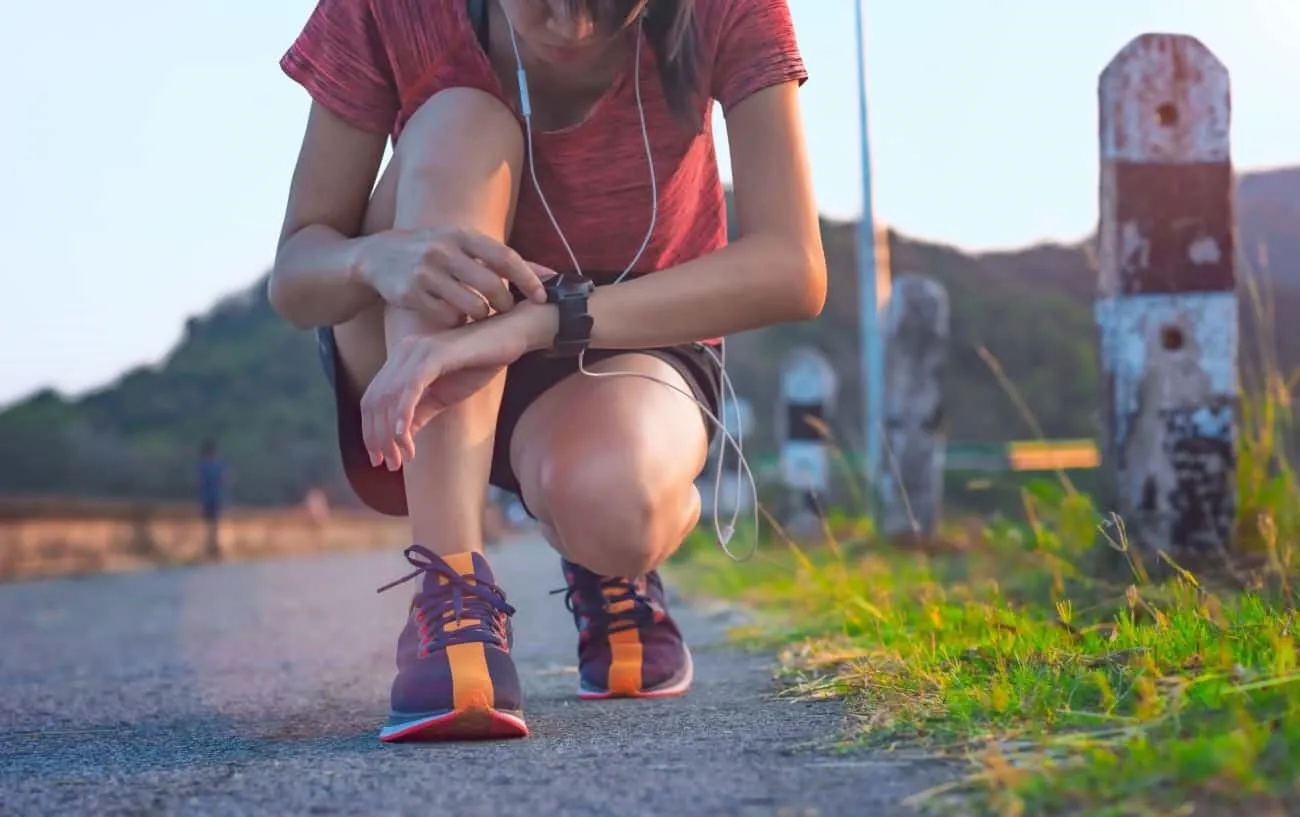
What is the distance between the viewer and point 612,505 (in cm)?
211

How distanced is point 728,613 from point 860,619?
1723 millimetres

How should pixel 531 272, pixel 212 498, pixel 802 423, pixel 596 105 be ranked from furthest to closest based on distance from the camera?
1. pixel 212 498
2. pixel 802 423
3. pixel 596 105
4. pixel 531 272

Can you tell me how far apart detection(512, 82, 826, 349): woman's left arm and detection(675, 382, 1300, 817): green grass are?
21.4 inches

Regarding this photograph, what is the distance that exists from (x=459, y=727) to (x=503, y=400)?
67cm

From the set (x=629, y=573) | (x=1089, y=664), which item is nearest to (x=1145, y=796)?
(x=1089, y=664)

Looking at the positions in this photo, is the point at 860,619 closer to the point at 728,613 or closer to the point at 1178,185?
the point at 1178,185

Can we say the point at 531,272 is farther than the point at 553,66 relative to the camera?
No

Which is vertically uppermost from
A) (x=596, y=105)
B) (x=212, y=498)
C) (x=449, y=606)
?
(x=596, y=105)

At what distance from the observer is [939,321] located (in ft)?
22.1

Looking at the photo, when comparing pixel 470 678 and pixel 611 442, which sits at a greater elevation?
pixel 611 442

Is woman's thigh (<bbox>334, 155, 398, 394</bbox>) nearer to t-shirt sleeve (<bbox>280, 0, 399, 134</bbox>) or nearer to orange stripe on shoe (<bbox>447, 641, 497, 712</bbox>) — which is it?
t-shirt sleeve (<bbox>280, 0, 399, 134</bbox>)

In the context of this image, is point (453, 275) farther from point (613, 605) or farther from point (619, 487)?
point (613, 605)

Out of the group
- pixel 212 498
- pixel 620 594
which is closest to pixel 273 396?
pixel 212 498

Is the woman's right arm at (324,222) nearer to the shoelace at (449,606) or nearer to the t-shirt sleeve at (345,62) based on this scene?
the t-shirt sleeve at (345,62)
